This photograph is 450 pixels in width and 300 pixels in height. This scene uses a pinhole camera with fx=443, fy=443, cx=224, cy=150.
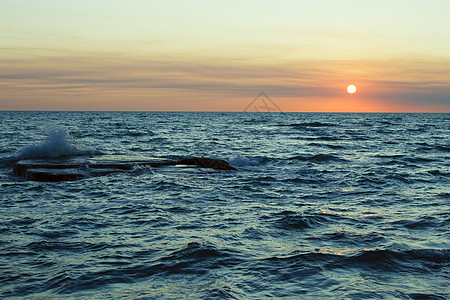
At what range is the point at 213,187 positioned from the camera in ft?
39.9

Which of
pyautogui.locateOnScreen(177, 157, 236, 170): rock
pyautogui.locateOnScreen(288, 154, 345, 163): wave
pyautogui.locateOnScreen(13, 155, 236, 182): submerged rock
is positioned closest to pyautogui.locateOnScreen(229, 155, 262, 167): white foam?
pyautogui.locateOnScreen(177, 157, 236, 170): rock

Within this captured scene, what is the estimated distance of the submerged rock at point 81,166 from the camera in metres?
12.7

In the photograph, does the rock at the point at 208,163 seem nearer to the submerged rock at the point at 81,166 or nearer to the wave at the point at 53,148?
the submerged rock at the point at 81,166

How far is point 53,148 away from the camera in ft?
55.5

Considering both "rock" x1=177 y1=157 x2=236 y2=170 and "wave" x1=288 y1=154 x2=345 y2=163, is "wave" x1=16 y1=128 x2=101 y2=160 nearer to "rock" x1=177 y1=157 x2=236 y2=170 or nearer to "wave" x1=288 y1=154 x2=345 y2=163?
"rock" x1=177 y1=157 x2=236 y2=170

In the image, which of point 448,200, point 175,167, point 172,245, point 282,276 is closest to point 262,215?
point 172,245

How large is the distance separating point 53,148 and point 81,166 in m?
3.70

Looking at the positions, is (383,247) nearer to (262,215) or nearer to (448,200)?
(262,215)

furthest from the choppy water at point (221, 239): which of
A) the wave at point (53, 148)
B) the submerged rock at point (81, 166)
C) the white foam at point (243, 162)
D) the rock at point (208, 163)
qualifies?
the white foam at point (243, 162)

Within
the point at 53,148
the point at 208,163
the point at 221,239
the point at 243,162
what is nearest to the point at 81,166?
the point at 53,148

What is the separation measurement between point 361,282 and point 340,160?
15.7 m

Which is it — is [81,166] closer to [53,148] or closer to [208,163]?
[53,148]

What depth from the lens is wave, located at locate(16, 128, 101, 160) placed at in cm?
1684

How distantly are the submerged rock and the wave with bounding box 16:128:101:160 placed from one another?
1.27 metres
